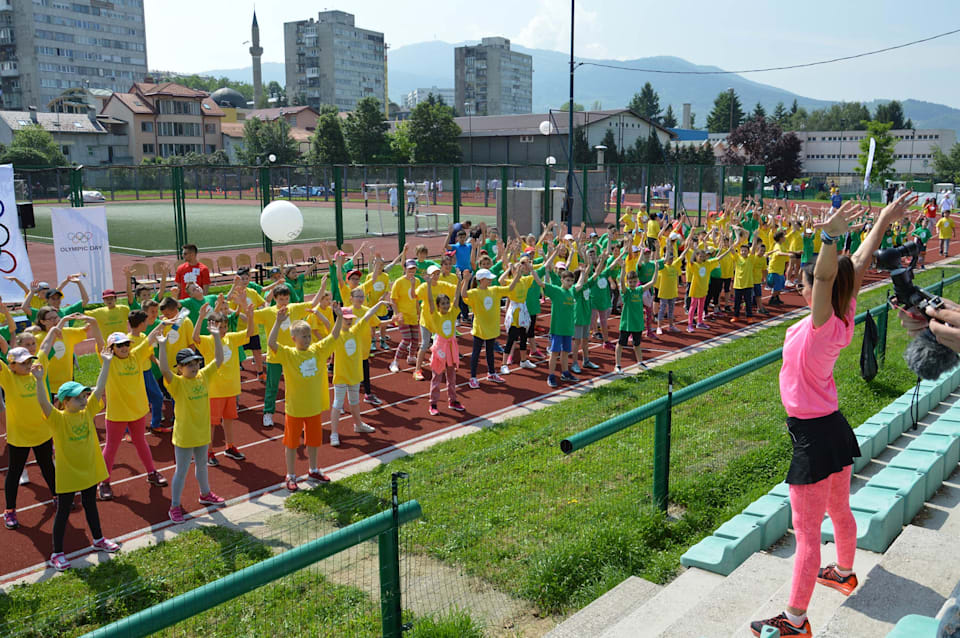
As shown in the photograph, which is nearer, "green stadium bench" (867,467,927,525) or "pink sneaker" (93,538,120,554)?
"green stadium bench" (867,467,927,525)

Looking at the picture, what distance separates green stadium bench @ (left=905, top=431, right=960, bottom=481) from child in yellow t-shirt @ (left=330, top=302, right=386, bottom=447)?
597cm

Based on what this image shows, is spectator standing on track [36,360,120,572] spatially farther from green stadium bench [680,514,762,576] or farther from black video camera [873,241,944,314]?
black video camera [873,241,944,314]

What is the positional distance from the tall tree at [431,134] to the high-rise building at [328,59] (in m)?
97.7

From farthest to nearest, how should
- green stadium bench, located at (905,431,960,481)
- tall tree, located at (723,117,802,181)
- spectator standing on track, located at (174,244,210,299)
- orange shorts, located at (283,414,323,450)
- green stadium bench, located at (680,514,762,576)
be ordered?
tall tree, located at (723,117,802,181) < spectator standing on track, located at (174,244,210,299) < orange shorts, located at (283,414,323,450) < green stadium bench, located at (905,431,960,481) < green stadium bench, located at (680,514,762,576)

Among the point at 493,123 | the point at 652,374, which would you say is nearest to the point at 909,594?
the point at 652,374

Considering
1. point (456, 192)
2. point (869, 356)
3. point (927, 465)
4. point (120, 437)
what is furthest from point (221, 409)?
point (456, 192)

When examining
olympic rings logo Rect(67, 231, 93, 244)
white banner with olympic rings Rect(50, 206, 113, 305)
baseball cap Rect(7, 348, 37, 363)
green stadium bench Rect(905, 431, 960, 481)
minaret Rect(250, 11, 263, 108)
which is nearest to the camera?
green stadium bench Rect(905, 431, 960, 481)

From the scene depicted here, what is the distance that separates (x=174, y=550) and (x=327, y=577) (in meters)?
1.78

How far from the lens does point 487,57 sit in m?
193

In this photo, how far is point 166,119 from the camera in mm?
87875

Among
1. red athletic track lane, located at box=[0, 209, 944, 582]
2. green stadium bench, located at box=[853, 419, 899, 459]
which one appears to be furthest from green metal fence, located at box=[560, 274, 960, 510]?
red athletic track lane, located at box=[0, 209, 944, 582]

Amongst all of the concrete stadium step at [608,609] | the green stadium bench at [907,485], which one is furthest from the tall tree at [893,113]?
the concrete stadium step at [608,609]

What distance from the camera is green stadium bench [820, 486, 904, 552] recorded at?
529cm

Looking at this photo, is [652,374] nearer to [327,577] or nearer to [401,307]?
[401,307]
